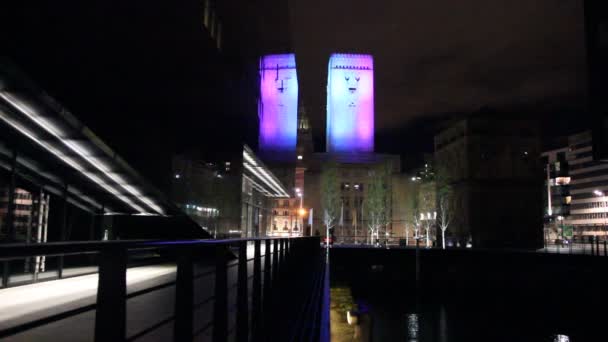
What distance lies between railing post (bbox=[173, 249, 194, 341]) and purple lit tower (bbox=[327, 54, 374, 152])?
104 metres

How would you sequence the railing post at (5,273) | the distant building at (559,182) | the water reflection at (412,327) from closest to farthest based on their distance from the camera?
the railing post at (5,273) < the water reflection at (412,327) < the distant building at (559,182)

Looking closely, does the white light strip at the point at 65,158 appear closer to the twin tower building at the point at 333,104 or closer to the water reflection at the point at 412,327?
the water reflection at the point at 412,327

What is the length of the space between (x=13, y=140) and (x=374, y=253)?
35161 mm

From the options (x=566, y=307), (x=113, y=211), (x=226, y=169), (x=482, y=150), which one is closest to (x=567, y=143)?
(x=482, y=150)

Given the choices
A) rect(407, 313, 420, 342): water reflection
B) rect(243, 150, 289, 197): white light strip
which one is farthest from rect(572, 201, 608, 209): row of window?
rect(407, 313, 420, 342): water reflection

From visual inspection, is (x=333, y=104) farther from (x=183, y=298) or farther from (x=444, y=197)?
(x=183, y=298)

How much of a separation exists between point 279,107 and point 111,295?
105889 millimetres

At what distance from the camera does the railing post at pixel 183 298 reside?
8.48ft

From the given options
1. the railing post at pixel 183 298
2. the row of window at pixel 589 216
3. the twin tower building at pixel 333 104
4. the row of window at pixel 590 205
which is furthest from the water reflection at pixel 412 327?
the row of window at pixel 590 205

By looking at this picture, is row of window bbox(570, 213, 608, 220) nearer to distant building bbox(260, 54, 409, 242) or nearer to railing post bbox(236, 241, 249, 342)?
distant building bbox(260, 54, 409, 242)

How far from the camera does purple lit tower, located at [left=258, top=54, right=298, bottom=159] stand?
104 meters

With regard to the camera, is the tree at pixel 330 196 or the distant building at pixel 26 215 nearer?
the distant building at pixel 26 215

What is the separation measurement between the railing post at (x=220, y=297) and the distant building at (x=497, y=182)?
60917 millimetres

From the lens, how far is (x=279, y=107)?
106688 mm
